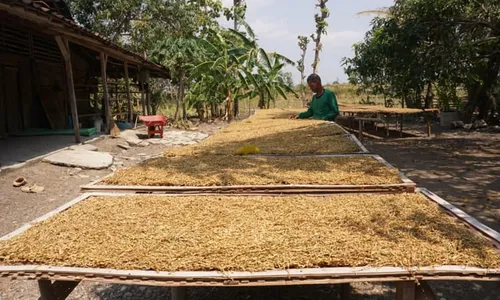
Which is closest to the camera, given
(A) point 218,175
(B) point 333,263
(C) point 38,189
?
(B) point 333,263

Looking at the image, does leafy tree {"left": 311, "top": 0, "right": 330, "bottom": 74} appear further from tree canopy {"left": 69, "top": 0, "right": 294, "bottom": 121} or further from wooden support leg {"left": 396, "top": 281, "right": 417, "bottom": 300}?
wooden support leg {"left": 396, "top": 281, "right": 417, "bottom": 300}

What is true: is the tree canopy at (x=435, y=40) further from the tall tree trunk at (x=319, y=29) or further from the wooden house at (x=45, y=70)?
the tall tree trunk at (x=319, y=29)

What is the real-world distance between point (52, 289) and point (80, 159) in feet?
17.8

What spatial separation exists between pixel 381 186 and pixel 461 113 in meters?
13.6

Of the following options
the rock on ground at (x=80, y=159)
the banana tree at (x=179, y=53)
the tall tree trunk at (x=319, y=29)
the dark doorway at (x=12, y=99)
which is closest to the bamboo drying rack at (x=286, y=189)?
the rock on ground at (x=80, y=159)

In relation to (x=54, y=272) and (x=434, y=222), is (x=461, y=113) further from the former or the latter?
(x=54, y=272)

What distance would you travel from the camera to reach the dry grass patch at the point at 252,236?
4.47 ft

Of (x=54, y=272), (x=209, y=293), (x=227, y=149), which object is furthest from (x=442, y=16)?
(x=54, y=272)

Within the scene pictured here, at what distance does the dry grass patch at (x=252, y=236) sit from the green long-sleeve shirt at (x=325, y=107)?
3701mm

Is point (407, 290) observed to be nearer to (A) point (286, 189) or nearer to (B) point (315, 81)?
(A) point (286, 189)

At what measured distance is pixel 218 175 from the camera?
2504 mm

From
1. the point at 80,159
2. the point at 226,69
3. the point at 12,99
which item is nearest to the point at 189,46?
the point at 226,69

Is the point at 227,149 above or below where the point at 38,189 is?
above

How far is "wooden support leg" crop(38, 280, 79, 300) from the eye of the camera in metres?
1.58
